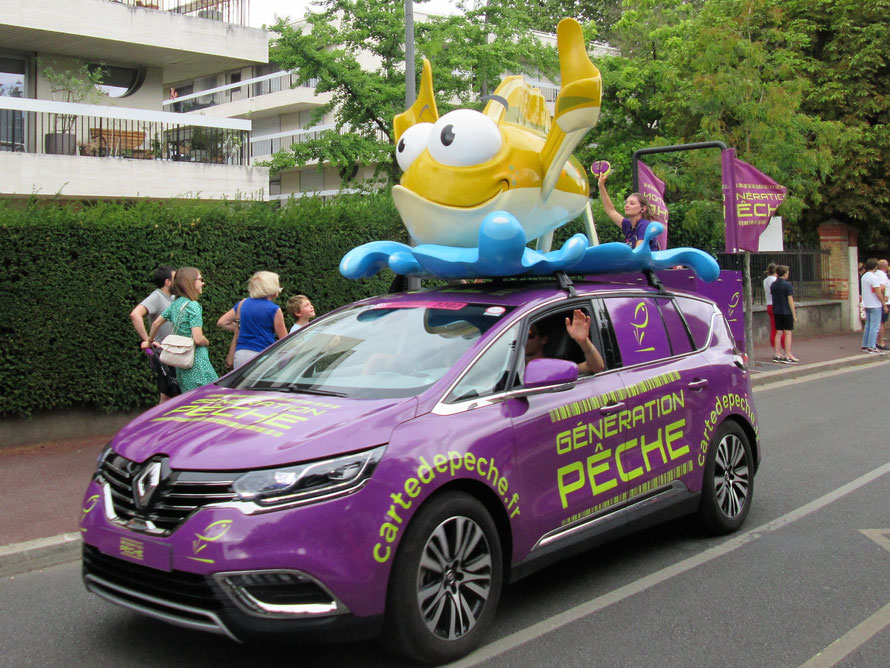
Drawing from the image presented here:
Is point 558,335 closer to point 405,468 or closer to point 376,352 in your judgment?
point 376,352

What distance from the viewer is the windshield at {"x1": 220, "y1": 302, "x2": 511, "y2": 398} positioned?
174 inches

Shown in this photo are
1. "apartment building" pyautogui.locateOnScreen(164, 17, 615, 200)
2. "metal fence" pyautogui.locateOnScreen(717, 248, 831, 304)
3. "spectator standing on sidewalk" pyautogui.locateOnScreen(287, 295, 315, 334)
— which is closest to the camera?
"spectator standing on sidewalk" pyautogui.locateOnScreen(287, 295, 315, 334)

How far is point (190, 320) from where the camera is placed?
741cm

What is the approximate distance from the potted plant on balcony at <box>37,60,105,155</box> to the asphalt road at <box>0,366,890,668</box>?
46.1ft

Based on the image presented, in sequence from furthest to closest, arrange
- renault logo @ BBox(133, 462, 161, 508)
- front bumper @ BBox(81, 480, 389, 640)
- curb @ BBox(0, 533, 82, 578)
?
curb @ BBox(0, 533, 82, 578), renault logo @ BBox(133, 462, 161, 508), front bumper @ BBox(81, 480, 389, 640)

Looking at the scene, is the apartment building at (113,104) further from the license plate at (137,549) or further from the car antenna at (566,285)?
the license plate at (137,549)

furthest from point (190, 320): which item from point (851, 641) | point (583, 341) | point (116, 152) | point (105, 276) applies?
point (116, 152)

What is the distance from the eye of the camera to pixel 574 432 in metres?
4.70

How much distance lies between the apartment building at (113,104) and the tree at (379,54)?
393cm

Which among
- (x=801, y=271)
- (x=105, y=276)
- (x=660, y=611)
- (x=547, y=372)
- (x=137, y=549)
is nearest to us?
(x=137, y=549)

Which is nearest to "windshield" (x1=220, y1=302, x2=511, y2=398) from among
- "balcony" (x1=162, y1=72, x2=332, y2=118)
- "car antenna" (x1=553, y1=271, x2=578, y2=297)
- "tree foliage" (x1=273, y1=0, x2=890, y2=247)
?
"car antenna" (x1=553, y1=271, x2=578, y2=297)

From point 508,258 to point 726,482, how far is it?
2.23 meters

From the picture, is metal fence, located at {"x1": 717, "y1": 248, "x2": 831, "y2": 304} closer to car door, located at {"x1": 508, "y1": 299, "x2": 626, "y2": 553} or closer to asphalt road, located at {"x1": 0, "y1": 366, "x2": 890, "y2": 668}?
asphalt road, located at {"x1": 0, "y1": 366, "x2": 890, "y2": 668}

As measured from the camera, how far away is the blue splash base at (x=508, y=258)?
16.9 feet
